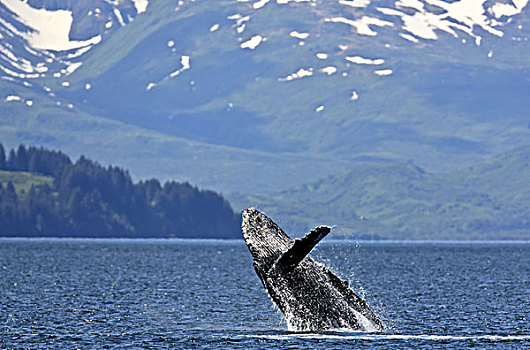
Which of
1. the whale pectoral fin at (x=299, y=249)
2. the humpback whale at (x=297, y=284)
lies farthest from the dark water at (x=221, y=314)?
the whale pectoral fin at (x=299, y=249)

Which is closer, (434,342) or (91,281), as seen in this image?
(434,342)

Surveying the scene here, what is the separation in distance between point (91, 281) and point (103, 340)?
67.7 meters

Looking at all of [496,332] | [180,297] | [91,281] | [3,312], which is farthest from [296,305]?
[91,281]

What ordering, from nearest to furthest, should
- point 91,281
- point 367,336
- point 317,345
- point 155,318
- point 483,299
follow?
point 317,345 < point 367,336 < point 155,318 < point 483,299 < point 91,281

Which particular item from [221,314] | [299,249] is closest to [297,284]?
[299,249]

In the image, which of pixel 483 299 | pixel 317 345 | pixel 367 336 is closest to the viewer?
pixel 317 345

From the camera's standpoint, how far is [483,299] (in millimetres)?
102750

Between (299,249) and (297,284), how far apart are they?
10.8 ft

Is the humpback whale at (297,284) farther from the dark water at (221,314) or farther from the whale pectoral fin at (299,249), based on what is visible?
the dark water at (221,314)

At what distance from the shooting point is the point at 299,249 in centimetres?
5766

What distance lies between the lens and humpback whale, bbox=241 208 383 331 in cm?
5994

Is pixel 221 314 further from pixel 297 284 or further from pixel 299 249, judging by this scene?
pixel 299 249

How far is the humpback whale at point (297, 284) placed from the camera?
2360 inches

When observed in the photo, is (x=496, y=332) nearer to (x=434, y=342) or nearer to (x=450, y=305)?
(x=434, y=342)
